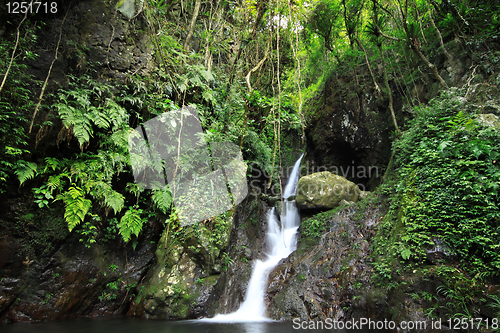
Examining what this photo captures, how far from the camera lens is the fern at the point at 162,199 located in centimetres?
554

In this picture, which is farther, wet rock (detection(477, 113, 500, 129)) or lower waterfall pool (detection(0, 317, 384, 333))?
wet rock (detection(477, 113, 500, 129))

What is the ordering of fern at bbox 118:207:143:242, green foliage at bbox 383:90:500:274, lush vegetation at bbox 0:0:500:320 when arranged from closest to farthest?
green foliage at bbox 383:90:500:274 < lush vegetation at bbox 0:0:500:320 < fern at bbox 118:207:143:242

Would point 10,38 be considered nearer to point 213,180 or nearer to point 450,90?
point 213,180

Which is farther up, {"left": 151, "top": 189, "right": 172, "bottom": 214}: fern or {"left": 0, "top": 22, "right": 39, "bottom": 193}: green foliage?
{"left": 0, "top": 22, "right": 39, "bottom": 193}: green foliage

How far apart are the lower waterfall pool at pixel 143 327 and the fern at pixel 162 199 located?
7.62 feet

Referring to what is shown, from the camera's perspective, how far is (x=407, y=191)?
545 cm

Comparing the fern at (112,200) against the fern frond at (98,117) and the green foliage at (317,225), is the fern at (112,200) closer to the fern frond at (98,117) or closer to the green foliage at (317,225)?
the fern frond at (98,117)

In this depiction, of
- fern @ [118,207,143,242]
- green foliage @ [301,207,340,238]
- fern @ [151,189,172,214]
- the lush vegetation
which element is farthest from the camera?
green foliage @ [301,207,340,238]

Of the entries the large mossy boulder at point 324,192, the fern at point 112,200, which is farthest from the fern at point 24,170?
the large mossy boulder at point 324,192

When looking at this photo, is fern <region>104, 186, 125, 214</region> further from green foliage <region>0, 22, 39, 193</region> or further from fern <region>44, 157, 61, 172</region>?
green foliage <region>0, 22, 39, 193</region>

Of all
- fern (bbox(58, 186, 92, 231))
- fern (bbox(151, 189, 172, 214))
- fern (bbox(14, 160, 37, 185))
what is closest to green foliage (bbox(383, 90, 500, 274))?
fern (bbox(151, 189, 172, 214))

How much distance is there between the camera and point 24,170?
4363 mm

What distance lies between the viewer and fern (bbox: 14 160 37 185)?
4277mm

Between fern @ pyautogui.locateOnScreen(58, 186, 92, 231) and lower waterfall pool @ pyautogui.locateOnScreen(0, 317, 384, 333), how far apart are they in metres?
1.82
